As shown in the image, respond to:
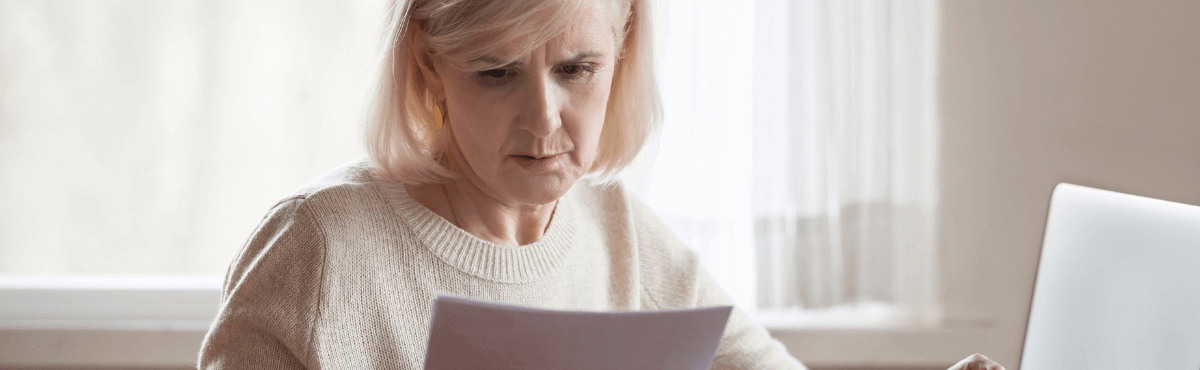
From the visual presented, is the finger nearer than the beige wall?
Yes

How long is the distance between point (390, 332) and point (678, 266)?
411mm

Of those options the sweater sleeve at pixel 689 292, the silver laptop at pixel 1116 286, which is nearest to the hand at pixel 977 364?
the silver laptop at pixel 1116 286

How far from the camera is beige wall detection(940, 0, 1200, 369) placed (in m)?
1.93

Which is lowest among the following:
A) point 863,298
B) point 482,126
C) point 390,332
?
point 863,298

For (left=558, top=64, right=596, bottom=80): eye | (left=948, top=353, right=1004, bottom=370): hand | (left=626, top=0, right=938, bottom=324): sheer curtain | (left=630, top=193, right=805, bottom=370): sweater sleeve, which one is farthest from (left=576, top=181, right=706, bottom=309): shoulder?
(left=626, top=0, right=938, bottom=324): sheer curtain

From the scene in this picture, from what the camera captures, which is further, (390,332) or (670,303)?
(670,303)

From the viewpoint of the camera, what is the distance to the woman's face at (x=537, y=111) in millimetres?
832

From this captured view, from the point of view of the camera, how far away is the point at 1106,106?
6.40 ft

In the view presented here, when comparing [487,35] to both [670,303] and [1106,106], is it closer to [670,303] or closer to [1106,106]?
[670,303]

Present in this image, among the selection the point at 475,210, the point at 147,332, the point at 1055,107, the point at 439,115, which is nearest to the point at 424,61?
the point at 439,115

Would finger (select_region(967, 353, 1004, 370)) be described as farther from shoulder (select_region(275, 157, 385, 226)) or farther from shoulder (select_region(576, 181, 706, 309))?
shoulder (select_region(275, 157, 385, 226))

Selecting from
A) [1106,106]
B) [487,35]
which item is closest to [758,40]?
[1106,106]

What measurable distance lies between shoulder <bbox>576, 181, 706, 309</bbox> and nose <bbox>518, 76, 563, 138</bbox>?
0.87 feet

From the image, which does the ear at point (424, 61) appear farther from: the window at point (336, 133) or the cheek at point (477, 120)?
the window at point (336, 133)
